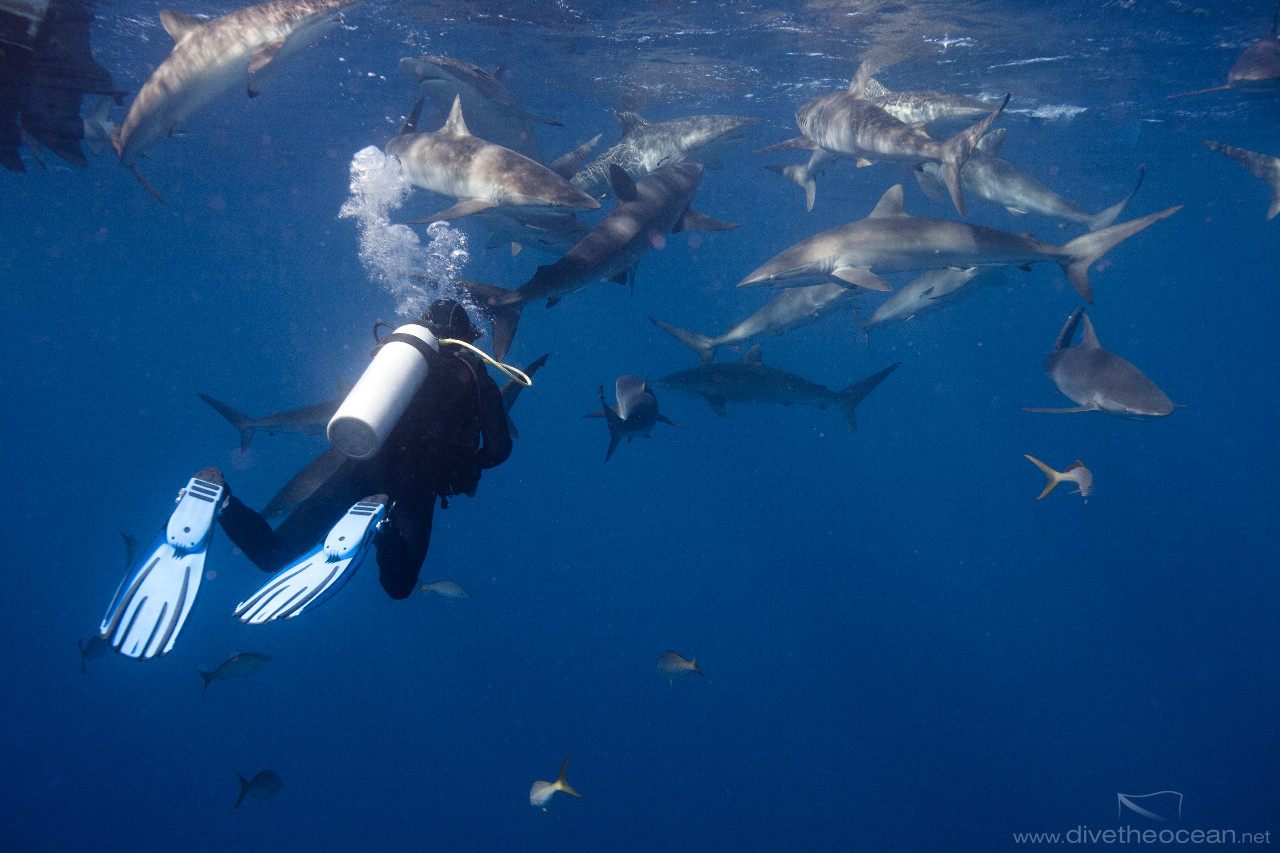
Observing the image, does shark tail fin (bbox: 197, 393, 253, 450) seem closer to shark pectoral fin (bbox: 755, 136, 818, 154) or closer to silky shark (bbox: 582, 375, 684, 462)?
silky shark (bbox: 582, 375, 684, 462)

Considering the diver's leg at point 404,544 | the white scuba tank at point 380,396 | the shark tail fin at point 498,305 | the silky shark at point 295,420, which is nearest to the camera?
the white scuba tank at point 380,396

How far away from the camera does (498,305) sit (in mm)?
4941

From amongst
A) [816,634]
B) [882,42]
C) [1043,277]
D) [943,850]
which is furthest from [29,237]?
[1043,277]

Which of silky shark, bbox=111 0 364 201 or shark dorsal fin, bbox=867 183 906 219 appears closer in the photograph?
silky shark, bbox=111 0 364 201

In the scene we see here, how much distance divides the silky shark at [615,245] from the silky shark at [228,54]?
3274 millimetres

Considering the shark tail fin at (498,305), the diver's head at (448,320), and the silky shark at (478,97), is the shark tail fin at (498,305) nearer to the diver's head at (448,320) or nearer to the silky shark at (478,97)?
the diver's head at (448,320)

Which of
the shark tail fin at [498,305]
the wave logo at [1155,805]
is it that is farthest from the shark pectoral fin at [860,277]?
the wave logo at [1155,805]

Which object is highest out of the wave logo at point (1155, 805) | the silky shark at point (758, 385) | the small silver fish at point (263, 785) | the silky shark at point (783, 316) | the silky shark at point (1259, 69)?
the silky shark at point (1259, 69)

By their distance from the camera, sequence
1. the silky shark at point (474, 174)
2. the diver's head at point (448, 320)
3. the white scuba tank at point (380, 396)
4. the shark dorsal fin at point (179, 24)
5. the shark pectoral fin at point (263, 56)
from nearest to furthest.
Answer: the white scuba tank at point (380, 396) → the diver's head at point (448, 320) → the silky shark at point (474, 174) → the shark pectoral fin at point (263, 56) → the shark dorsal fin at point (179, 24)

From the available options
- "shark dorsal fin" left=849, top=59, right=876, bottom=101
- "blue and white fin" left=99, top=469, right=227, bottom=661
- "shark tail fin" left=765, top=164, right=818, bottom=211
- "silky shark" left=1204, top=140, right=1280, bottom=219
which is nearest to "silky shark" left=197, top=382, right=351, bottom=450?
"blue and white fin" left=99, top=469, right=227, bottom=661

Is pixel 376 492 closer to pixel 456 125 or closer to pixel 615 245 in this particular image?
pixel 615 245

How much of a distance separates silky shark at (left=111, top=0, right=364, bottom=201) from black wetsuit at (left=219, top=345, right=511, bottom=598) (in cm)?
405

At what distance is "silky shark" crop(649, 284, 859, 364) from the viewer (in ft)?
30.0

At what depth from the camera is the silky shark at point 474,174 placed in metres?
5.34
